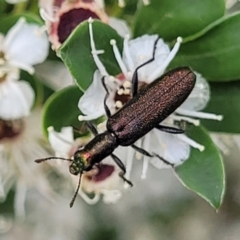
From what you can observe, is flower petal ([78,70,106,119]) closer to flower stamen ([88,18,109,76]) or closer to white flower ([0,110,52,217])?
flower stamen ([88,18,109,76])

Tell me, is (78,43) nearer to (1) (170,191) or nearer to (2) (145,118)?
(2) (145,118)

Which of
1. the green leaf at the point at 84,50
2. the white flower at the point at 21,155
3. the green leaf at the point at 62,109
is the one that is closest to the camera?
the green leaf at the point at 84,50

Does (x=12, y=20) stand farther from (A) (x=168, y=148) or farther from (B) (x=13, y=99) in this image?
(A) (x=168, y=148)

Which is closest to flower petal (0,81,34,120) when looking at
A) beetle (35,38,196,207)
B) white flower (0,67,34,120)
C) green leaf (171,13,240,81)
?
white flower (0,67,34,120)

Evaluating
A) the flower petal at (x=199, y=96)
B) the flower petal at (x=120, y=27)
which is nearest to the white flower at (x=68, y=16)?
the flower petal at (x=120, y=27)

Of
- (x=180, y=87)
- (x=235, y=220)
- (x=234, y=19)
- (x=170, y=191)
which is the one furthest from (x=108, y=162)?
(x=235, y=220)

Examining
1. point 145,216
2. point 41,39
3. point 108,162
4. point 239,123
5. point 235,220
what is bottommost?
point 235,220

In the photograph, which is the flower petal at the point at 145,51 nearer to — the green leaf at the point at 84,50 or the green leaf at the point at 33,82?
the green leaf at the point at 84,50
